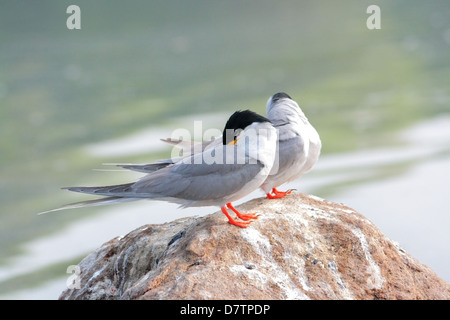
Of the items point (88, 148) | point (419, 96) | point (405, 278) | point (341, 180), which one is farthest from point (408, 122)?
point (405, 278)

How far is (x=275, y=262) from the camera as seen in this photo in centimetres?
506

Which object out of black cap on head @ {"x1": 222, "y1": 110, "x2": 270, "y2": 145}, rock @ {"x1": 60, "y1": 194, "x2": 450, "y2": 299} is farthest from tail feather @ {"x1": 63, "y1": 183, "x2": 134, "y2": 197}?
black cap on head @ {"x1": 222, "y1": 110, "x2": 270, "y2": 145}

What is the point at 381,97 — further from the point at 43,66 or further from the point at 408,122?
the point at 43,66

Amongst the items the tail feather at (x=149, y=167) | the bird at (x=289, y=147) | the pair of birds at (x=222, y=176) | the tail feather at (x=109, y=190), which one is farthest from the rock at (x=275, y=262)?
the tail feather at (x=149, y=167)

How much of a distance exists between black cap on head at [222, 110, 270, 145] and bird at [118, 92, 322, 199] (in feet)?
1.75

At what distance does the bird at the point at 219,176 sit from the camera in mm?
5375

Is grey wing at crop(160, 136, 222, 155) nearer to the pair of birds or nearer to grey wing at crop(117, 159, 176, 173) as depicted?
grey wing at crop(117, 159, 176, 173)

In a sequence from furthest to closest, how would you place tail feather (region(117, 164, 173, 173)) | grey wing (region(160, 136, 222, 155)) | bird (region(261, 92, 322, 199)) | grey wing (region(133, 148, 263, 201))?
Result: grey wing (region(160, 136, 222, 155))
tail feather (region(117, 164, 173, 173))
bird (region(261, 92, 322, 199))
grey wing (region(133, 148, 263, 201))

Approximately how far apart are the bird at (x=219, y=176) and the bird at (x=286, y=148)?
1.70 feet

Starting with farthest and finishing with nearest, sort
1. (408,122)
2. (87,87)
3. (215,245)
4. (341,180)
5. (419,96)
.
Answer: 1. (87,87)
2. (419,96)
3. (408,122)
4. (341,180)
5. (215,245)

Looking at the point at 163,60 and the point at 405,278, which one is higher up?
the point at 163,60

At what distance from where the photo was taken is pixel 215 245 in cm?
509

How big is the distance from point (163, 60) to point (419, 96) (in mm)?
6405

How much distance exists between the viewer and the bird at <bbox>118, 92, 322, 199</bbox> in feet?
19.8
